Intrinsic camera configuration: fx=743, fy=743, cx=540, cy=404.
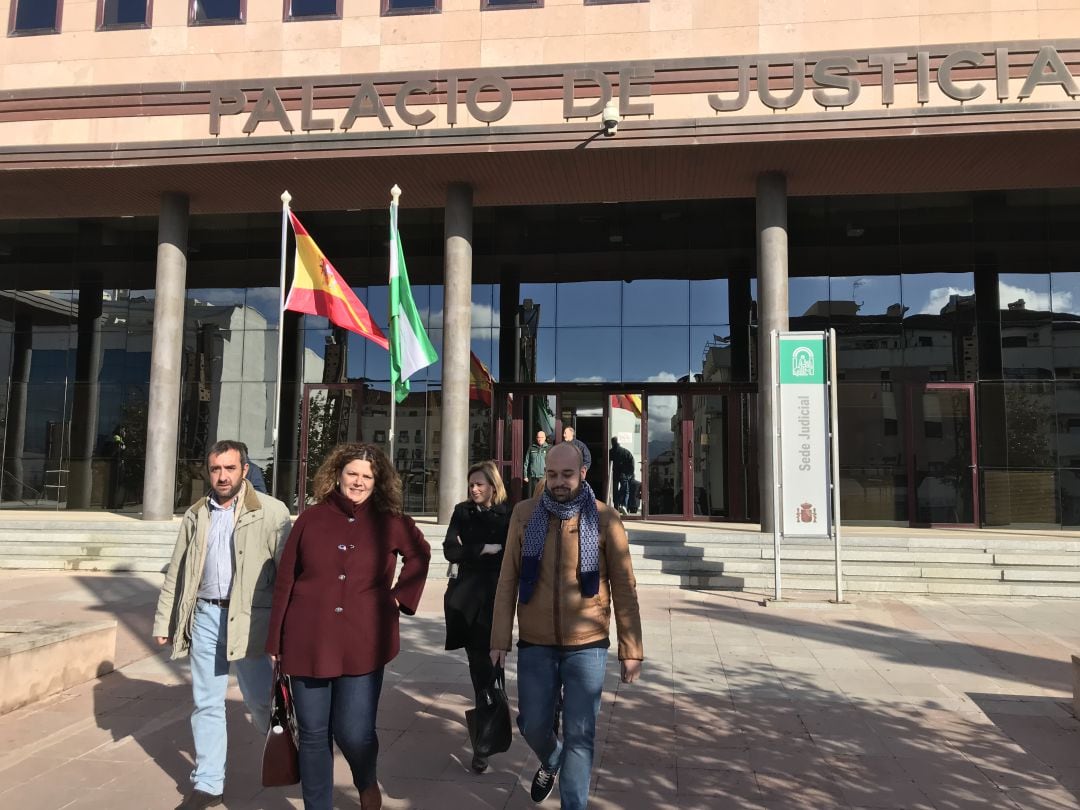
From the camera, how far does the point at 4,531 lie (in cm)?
1232

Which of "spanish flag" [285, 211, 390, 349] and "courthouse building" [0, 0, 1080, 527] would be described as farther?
"courthouse building" [0, 0, 1080, 527]

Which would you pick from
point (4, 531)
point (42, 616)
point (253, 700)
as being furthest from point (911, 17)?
point (4, 531)

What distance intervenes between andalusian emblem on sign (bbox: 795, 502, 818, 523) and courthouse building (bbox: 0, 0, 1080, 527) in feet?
9.88

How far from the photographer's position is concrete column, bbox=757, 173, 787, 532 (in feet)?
40.8

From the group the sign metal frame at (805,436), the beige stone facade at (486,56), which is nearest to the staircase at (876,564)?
the sign metal frame at (805,436)

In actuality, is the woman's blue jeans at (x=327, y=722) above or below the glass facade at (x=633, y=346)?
below

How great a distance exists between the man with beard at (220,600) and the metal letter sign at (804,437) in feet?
24.1

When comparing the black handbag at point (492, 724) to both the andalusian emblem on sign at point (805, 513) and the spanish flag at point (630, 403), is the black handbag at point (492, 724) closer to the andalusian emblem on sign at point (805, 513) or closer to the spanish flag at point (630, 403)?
the andalusian emblem on sign at point (805, 513)

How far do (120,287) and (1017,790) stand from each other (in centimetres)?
1944

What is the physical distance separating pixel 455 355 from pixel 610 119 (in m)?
4.78

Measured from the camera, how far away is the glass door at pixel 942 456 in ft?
48.8

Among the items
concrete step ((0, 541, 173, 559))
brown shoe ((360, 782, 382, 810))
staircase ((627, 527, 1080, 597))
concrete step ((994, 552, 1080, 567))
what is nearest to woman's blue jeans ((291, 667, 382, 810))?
brown shoe ((360, 782, 382, 810))

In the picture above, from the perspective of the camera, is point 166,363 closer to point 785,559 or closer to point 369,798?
point 785,559

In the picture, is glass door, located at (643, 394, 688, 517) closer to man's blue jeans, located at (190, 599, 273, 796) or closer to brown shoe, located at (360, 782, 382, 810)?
man's blue jeans, located at (190, 599, 273, 796)
